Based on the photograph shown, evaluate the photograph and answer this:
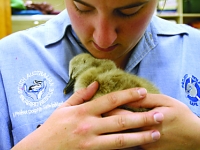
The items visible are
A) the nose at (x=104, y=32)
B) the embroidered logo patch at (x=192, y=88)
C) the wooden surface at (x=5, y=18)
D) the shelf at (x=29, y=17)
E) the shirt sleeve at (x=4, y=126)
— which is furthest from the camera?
the shelf at (x=29, y=17)

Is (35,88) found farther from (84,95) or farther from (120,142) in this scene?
(120,142)

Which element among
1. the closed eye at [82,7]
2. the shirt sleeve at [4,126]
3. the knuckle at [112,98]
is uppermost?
the closed eye at [82,7]

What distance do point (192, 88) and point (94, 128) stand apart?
63 cm

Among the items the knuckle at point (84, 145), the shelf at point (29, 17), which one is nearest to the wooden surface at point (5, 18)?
the shelf at point (29, 17)

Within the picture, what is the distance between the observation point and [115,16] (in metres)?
0.97

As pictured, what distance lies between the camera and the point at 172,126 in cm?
93

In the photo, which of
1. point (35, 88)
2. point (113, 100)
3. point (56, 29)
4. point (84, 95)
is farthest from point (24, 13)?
point (113, 100)

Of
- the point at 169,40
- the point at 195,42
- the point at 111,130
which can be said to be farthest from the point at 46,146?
the point at 195,42

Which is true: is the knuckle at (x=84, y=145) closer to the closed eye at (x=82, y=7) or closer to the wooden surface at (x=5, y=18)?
the closed eye at (x=82, y=7)

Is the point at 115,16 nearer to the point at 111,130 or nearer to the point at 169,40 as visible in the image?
the point at 111,130

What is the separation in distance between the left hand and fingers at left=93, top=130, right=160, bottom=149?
0.05 m

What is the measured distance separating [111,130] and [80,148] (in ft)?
0.38

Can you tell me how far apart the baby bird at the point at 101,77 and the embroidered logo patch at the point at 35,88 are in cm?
8

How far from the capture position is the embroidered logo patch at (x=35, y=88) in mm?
1175
